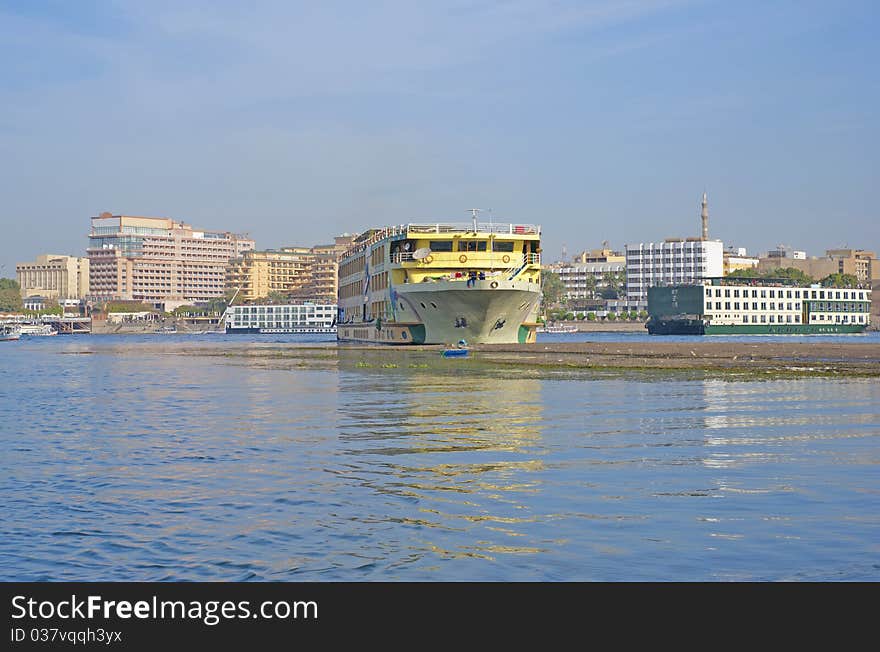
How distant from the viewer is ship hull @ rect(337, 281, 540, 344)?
67.5 m

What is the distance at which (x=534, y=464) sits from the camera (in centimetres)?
1778

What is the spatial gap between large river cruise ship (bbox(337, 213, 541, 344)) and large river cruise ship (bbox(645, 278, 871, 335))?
113348 mm

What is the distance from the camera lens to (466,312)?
2726 inches

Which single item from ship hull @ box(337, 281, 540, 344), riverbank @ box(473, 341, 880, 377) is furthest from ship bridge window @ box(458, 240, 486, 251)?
A: riverbank @ box(473, 341, 880, 377)

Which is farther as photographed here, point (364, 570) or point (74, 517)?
point (74, 517)

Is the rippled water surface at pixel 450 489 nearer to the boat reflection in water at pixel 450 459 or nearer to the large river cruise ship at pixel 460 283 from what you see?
the boat reflection in water at pixel 450 459

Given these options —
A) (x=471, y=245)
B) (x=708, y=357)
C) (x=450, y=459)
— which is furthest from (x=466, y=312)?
(x=450, y=459)

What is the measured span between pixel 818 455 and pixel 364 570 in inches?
422

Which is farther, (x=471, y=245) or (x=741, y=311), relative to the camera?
(x=741, y=311)

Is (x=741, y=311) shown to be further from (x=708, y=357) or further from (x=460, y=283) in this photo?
(x=708, y=357)

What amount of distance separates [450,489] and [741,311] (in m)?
183

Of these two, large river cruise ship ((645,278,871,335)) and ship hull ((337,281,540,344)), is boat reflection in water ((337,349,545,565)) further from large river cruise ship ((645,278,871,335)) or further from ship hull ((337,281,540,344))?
large river cruise ship ((645,278,871,335))
